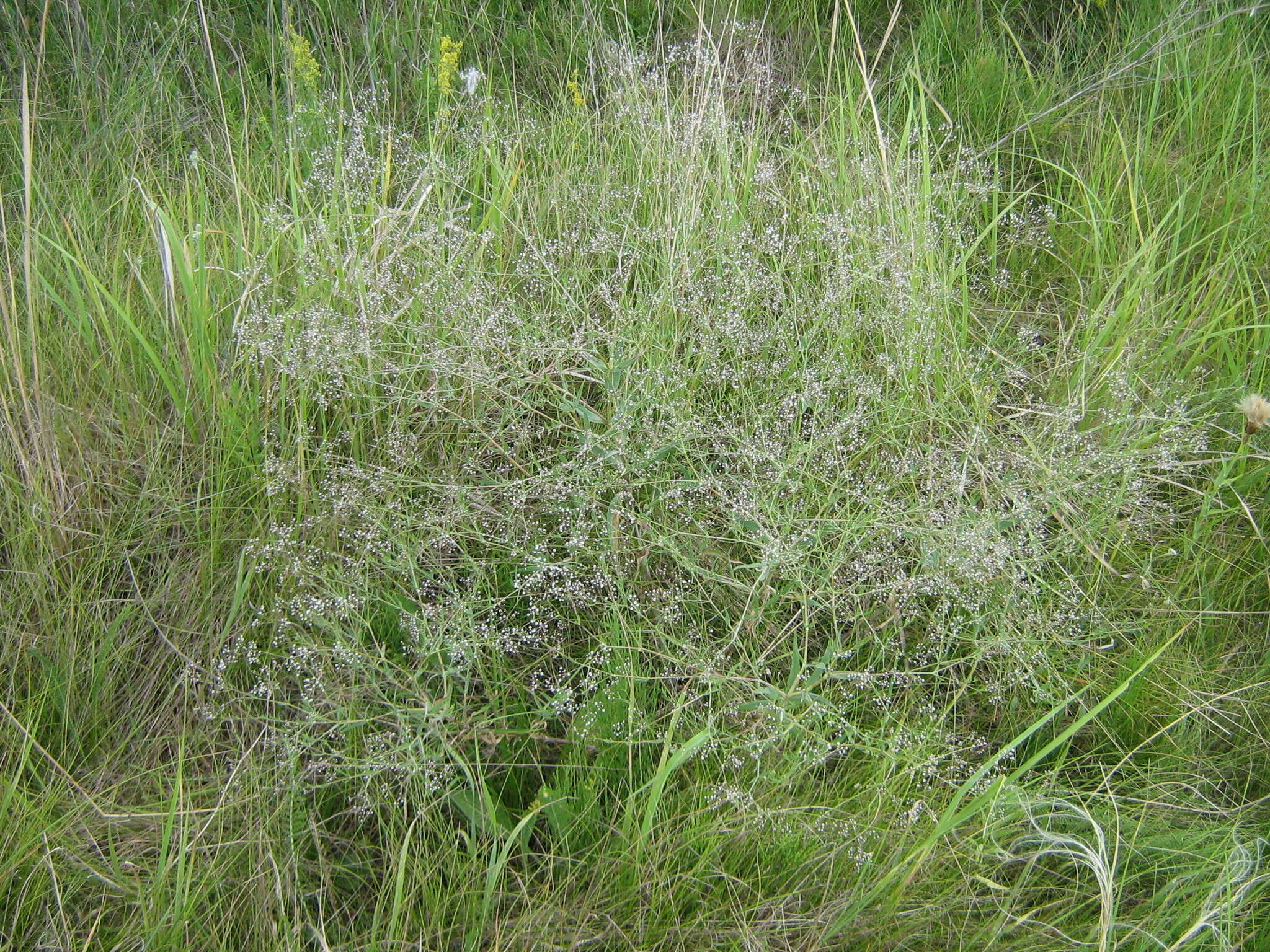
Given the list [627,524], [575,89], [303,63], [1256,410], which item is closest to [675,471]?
[627,524]

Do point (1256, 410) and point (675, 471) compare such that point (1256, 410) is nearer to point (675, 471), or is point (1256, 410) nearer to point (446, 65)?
point (675, 471)

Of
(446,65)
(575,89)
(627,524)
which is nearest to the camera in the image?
(627,524)

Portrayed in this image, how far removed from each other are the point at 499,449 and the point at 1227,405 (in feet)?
4.92

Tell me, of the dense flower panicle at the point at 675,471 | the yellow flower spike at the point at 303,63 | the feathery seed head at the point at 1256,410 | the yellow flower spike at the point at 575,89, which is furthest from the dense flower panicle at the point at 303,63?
the feathery seed head at the point at 1256,410

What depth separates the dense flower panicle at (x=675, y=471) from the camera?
1.49 metres

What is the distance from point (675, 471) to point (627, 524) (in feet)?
0.51

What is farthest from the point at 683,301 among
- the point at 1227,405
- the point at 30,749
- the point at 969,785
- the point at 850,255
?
the point at 30,749

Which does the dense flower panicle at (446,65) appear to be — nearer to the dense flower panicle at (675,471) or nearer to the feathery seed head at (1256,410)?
the dense flower panicle at (675,471)

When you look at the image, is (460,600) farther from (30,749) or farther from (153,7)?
(153,7)

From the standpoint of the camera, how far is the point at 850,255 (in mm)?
1815

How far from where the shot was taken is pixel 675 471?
1.74 metres

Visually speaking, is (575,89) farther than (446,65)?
Yes

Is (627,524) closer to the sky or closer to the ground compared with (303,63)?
closer to the ground

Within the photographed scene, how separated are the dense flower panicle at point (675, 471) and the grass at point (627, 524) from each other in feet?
0.05
